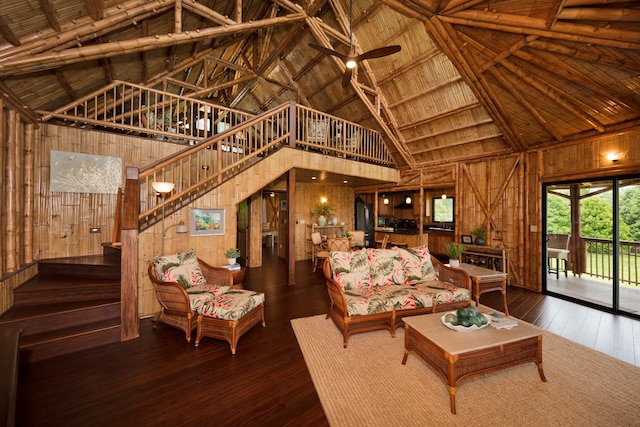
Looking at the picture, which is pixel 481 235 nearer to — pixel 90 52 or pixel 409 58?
pixel 409 58

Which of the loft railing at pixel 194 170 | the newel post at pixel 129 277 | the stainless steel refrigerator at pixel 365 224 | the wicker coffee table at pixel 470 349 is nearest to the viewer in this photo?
the wicker coffee table at pixel 470 349

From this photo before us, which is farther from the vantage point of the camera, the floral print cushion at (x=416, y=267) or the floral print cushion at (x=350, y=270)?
the floral print cushion at (x=416, y=267)

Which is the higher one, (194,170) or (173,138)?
(173,138)

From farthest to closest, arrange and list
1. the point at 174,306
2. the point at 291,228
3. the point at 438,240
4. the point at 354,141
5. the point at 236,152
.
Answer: the point at 438,240
the point at 354,141
the point at 236,152
the point at 291,228
the point at 174,306

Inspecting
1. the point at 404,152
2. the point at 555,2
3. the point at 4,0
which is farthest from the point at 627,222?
the point at 4,0

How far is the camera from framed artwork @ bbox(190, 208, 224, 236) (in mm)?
4191

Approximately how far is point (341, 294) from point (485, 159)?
18.6ft

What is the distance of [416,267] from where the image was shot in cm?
409

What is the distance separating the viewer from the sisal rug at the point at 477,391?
6.42 ft

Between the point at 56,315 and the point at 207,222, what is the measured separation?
2.10m

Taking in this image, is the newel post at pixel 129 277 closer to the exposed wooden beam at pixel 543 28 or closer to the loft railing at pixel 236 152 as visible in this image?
the loft railing at pixel 236 152

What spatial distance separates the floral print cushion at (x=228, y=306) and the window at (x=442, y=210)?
860 centimetres

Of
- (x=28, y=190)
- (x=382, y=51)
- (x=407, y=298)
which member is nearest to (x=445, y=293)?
(x=407, y=298)

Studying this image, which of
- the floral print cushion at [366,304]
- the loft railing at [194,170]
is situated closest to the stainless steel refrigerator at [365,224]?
the loft railing at [194,170]
